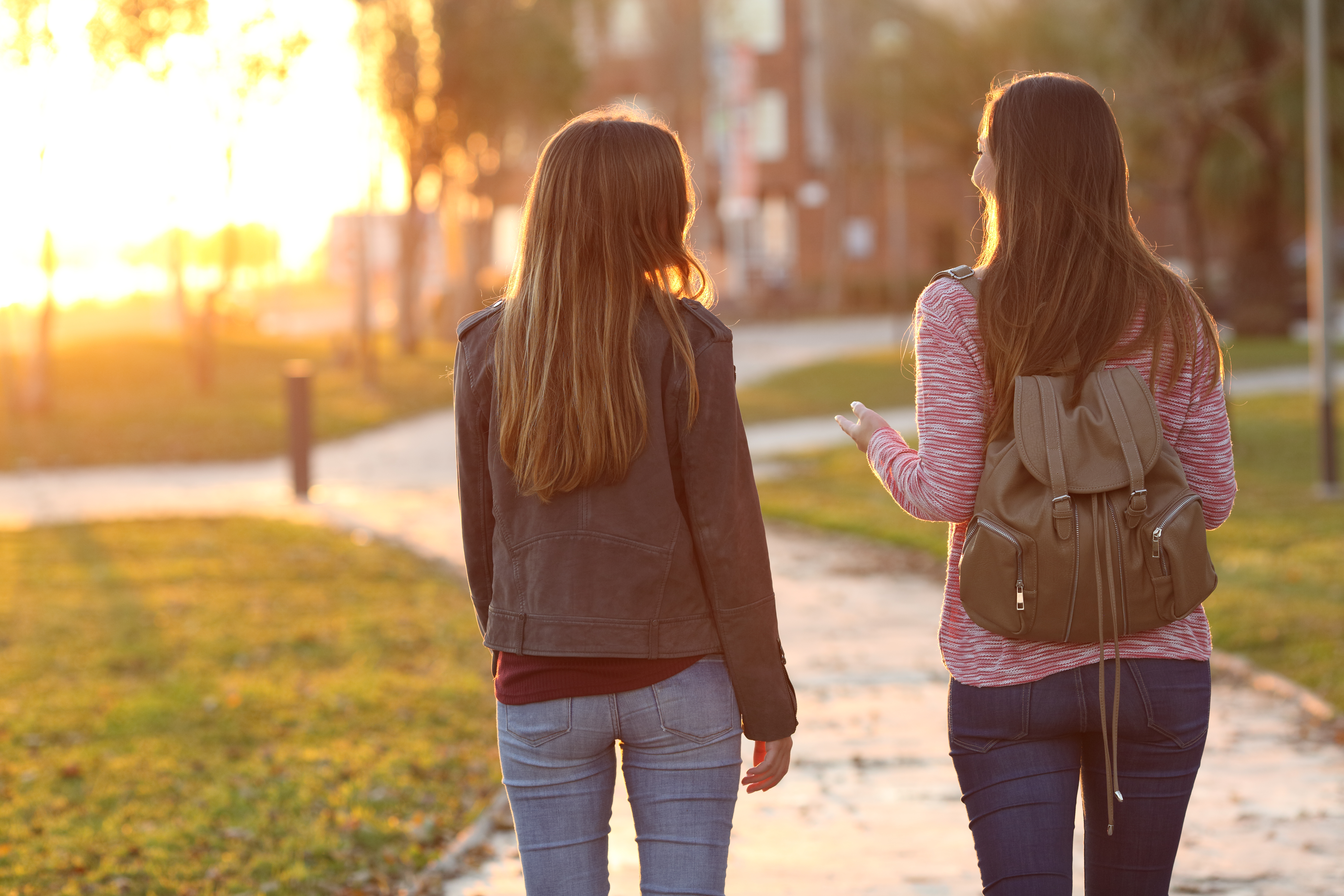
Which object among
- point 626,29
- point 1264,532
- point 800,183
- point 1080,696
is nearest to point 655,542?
point 1080,696

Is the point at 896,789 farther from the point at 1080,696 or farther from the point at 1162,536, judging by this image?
the point at 1162,536

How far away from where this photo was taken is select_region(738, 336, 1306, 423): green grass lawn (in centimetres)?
2147

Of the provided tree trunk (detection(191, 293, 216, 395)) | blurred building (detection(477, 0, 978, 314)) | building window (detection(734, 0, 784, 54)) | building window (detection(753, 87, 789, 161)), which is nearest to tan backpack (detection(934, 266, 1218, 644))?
tree trunk (detection(191, 293, 216, 395))

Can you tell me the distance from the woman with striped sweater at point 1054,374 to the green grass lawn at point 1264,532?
13.7 ft

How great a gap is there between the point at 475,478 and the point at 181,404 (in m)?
20.9

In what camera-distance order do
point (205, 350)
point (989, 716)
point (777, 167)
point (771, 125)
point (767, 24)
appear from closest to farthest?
point (989, 716) < point (205, 350) < point (767, 24) < point (771, 125) < point (777, 167)

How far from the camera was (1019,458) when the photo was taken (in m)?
2.35

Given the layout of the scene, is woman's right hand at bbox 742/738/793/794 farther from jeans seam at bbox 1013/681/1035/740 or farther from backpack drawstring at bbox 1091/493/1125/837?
backpack drawstring at bbox 1091/493/1125/837

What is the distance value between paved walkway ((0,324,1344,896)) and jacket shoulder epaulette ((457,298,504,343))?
242cm

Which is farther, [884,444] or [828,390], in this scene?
[828,390]

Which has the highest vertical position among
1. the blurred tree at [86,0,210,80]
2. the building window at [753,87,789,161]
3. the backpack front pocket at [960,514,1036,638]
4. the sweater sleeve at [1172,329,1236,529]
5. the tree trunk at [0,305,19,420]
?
the building window at [753,87,789,161]

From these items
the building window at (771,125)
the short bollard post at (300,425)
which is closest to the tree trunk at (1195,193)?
the short bollard post at (300,425)

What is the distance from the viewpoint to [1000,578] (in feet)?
7.75

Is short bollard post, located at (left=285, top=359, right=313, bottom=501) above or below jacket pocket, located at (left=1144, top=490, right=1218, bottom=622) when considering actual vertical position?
below
